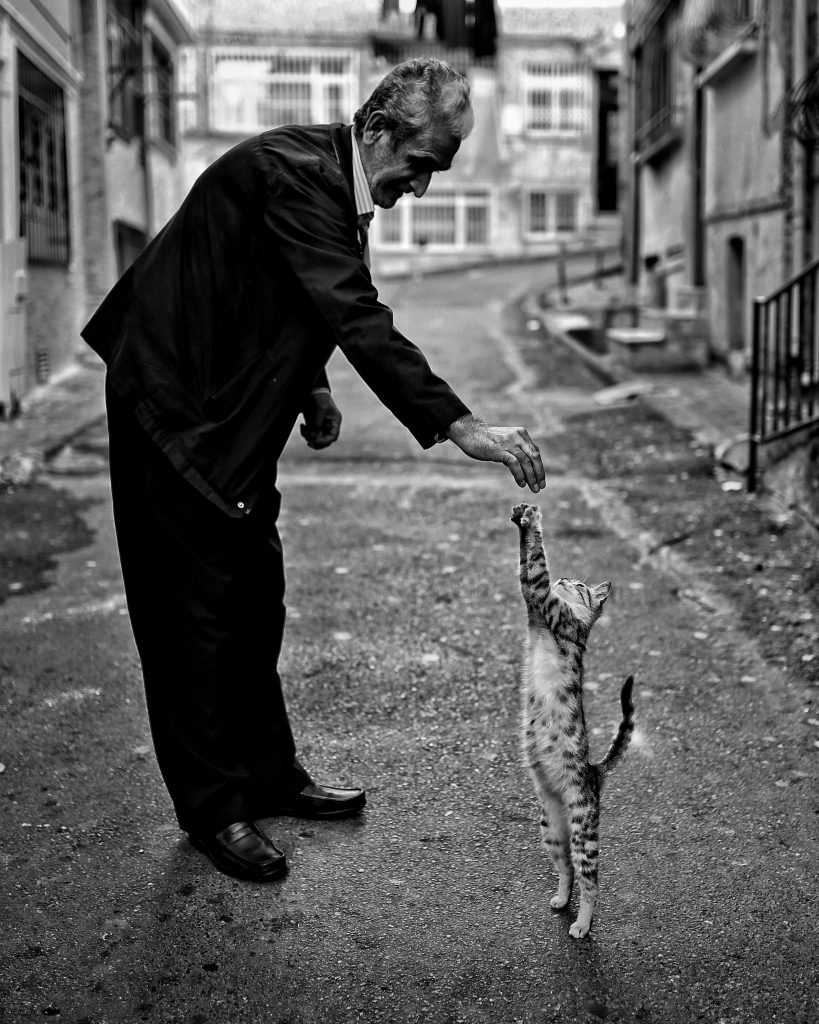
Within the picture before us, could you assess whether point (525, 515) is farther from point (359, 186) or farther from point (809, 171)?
point (809, 171)

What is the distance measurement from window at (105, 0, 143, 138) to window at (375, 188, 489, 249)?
1545cm

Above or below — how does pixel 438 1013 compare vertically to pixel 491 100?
below

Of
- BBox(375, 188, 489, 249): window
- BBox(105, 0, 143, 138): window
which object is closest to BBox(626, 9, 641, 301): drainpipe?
BBox(105, 0, 143, 138): window

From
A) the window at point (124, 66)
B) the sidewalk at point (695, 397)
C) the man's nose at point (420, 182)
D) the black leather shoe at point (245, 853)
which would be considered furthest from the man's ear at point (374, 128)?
the window at point (124, 66)

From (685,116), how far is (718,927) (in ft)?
54.0

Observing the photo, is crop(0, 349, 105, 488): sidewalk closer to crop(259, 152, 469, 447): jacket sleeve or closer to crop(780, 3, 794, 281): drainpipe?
crop(259, 152, 469, 447): jacket sleeve

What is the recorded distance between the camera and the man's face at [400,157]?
9.60ft

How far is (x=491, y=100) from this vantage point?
115 feet

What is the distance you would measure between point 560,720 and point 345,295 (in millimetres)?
1134

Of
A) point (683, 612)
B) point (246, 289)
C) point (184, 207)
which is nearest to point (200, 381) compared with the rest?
point (246, 289)

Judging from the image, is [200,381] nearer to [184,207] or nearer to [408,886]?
[184,207]

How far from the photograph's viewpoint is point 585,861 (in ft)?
9.36

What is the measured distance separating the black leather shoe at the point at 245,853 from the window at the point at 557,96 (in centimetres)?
3436

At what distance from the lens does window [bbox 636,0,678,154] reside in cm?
1870
